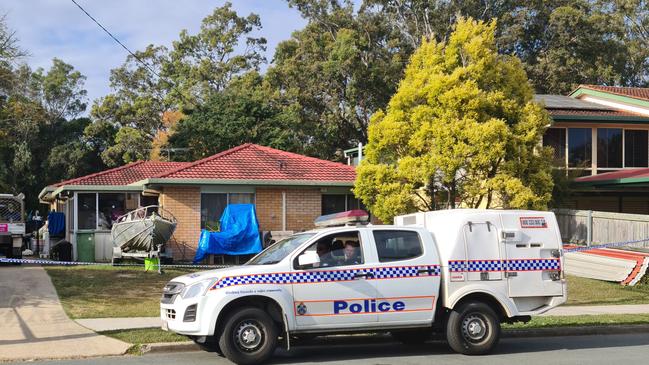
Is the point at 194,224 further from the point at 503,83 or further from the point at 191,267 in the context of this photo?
the point at 503,83

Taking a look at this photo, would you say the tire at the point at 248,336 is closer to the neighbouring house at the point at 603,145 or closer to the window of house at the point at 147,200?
the window of house at the point at 147,200

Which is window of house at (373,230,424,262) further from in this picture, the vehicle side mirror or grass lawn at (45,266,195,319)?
grass lawn at (45,266,195,319)

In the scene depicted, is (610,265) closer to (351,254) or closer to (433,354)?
(433,354)

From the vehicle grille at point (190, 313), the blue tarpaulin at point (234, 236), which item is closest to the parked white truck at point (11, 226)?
the blue tarpaulin at point (234, 236)

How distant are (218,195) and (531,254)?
14041mm

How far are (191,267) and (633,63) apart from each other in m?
42.2

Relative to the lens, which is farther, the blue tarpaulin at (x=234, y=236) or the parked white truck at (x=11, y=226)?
the blue tarpaulin at (x=234, y=236)

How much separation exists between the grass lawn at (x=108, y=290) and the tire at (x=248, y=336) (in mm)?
4680

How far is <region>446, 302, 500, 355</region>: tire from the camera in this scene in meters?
9.84

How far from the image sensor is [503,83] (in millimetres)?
20219

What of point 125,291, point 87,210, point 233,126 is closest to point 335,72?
point 233,126

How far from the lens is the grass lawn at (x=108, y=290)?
13469 mm

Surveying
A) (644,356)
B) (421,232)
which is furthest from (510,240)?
(644,356)

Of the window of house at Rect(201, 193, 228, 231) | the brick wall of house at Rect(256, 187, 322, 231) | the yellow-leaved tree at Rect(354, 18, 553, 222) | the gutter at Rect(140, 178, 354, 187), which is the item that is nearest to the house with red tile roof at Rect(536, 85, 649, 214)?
the yellow-leaved tree at Rect(354, 18, 553, 222)
